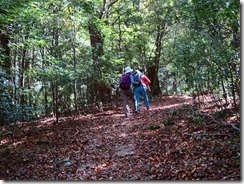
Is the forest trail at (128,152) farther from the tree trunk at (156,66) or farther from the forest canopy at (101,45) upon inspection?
the tree trunk at (156,66)

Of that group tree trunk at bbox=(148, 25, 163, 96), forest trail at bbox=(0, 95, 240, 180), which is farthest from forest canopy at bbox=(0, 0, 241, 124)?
forest trail at bbox=(0, 95, 240, 180)

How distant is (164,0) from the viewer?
13.9 metres

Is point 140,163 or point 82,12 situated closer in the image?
point 140,163

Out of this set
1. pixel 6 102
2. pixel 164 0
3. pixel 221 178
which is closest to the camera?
pixel 221 178

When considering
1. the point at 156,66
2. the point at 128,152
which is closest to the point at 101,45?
the point at 128,152

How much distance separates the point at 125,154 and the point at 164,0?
10.0 metres

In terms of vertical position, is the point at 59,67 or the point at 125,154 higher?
the point at 59,67

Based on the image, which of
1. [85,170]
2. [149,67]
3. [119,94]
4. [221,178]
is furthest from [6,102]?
[149,67]

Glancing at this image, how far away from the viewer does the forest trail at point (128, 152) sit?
4.35 meters

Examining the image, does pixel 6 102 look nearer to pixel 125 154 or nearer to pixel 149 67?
pixel 125 154

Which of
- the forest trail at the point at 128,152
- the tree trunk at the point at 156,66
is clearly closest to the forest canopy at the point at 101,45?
the tree trunk at the point at 156,66

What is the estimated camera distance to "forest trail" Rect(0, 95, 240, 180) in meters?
4.35

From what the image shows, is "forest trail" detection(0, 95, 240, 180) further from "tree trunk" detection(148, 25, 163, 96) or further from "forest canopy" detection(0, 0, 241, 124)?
"tree trunk" detection(148, 25, 163, 96)

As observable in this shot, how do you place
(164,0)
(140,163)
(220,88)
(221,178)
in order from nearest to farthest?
(221,178), (140,163), (220,88), (164,0)
